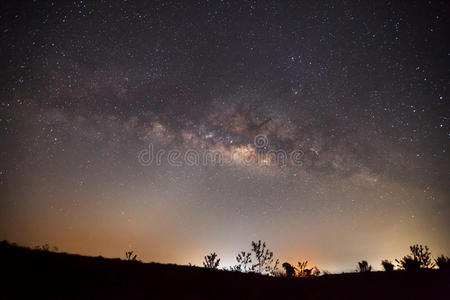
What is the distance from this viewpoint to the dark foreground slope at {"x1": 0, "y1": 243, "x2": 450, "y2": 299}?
6609 millimetres

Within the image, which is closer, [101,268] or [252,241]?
[101,268]

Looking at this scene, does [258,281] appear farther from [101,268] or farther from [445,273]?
[445,273]

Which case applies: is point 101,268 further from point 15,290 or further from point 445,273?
point 445,273

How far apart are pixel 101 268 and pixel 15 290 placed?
2559 millimetres

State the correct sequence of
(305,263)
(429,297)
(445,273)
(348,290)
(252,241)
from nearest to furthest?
1. (429,297)
2. (348,290)
3. (445,273)
4. (305,263)
5. (252,241)

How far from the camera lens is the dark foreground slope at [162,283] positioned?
6609 millimetres

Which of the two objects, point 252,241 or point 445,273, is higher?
point 252,241

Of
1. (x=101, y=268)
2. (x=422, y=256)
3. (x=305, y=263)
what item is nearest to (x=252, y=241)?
(x=305, y=263)

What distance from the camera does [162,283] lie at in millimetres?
7945

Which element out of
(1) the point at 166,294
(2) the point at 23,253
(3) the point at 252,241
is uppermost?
(3) the point at 252,241

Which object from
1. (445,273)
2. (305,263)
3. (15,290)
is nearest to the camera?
(15,290)

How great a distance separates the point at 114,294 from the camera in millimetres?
6676

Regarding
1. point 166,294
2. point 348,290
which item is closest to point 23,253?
point 166,294

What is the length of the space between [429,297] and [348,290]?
2.26 meters
